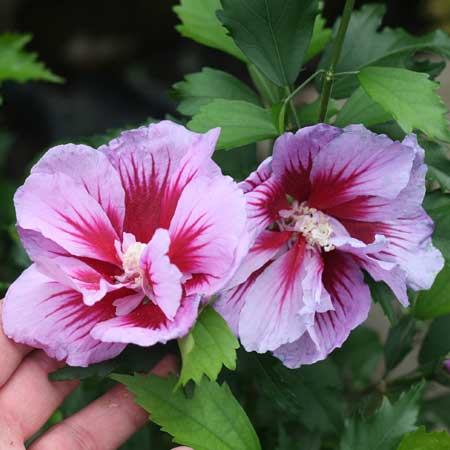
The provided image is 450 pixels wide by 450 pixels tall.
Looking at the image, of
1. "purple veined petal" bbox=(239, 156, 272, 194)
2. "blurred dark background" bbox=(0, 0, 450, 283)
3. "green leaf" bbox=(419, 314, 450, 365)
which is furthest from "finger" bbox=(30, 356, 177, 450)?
"blurred dark background" bbox=(0, 0, 450, 283)

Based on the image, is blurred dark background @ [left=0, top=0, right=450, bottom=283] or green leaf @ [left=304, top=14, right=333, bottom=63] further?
blurred dark background @ [left=0, top=0, right=450, bottom=283]

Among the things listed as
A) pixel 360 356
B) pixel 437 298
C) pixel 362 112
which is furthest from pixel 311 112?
pixel 360 356

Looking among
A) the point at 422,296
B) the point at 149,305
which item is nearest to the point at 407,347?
the point at 422,296

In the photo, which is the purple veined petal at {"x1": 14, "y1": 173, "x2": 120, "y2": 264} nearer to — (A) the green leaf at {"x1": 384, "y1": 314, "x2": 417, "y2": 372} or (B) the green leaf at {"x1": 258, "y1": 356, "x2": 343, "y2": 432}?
(B) the green leaf at {"x1": 258, "y1": 356, "x2": 343, "y2": 432}

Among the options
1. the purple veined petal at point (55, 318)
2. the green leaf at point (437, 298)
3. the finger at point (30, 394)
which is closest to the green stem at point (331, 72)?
the green leaf at point (437, 298)

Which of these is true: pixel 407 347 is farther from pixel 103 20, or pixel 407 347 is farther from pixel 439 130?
pixel 103 20
